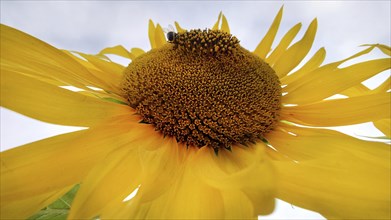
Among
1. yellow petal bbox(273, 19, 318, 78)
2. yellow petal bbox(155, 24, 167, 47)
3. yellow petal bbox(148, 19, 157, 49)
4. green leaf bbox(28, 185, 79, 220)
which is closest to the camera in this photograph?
green leaf bbox(28, 185, 79, 220)

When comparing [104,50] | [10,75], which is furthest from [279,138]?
[104,50]

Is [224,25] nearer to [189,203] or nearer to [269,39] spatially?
[269,39]

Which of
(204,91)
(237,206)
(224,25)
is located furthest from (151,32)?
(237,206)

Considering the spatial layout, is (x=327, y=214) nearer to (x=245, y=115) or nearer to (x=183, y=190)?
(x=183, y=190)

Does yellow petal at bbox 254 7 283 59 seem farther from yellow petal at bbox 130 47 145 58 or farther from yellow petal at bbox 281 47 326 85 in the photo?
yellow petal at bbox 130 47 145 58

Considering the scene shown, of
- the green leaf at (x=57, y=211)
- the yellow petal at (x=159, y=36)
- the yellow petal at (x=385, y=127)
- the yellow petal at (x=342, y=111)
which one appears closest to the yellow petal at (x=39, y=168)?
the green leaf at (x=57, y=211)

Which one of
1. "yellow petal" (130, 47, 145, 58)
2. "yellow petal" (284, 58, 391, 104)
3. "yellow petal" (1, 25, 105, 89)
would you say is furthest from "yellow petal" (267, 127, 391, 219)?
"yellow petal" (130, 47, 145, 58)

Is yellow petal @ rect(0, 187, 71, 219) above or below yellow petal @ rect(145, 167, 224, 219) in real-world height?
below
